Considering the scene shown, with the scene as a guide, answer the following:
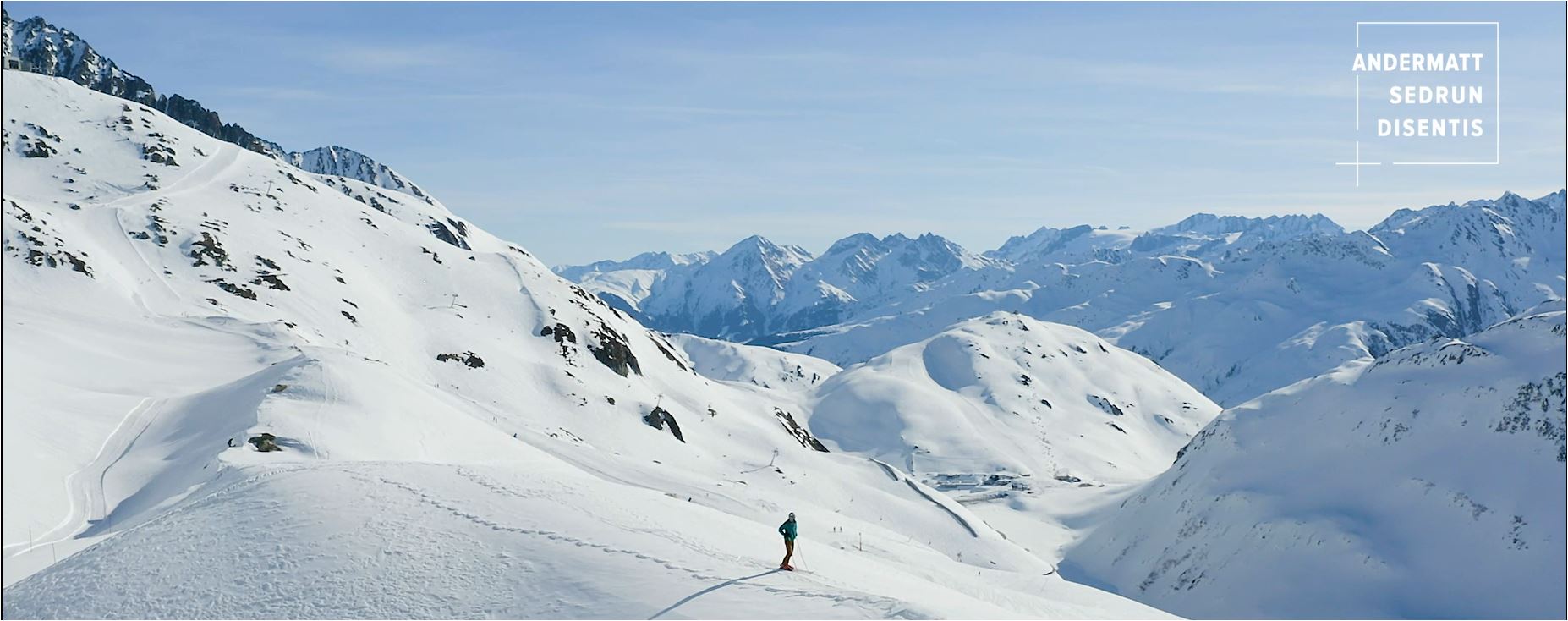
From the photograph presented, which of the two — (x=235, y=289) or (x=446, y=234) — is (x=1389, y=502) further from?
(x=446, y=234)

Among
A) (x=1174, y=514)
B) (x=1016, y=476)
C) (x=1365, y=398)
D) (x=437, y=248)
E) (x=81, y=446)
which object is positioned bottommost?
(x=1016, y=476)

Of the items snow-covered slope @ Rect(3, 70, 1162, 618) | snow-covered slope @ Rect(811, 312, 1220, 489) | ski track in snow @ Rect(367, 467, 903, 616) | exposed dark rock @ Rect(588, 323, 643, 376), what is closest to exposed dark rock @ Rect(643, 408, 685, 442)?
snow-covered slope @ Rect(3, 70, 1162, 618)

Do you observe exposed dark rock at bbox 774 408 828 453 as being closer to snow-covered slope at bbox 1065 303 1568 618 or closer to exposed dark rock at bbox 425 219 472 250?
snow-covered slope at bbox 1065 303 1568 618

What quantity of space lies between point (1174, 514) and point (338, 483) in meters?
64.0

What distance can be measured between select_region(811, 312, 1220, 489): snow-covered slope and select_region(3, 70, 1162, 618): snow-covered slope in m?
28.9

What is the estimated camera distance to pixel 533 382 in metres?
83.8

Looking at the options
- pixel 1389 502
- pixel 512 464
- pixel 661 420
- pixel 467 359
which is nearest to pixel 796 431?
pixel 661 420

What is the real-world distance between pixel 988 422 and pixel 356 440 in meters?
134

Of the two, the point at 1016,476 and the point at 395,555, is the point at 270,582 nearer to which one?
the point at 395,555

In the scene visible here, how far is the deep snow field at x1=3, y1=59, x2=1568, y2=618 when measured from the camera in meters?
22.5

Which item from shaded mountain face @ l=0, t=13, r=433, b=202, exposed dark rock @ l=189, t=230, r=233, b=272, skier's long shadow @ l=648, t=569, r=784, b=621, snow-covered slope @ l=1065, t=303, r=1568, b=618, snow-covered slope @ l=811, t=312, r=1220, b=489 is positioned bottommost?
snow-covered slope @ l=811, t=312, r=1220, b=489

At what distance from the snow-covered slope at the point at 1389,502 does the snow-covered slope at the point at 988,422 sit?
146 feet

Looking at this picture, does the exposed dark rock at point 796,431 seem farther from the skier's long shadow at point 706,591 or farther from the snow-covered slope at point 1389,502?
the skier's long shadow at point 706,591

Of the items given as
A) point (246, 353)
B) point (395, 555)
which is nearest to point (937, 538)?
point (246, 353)
